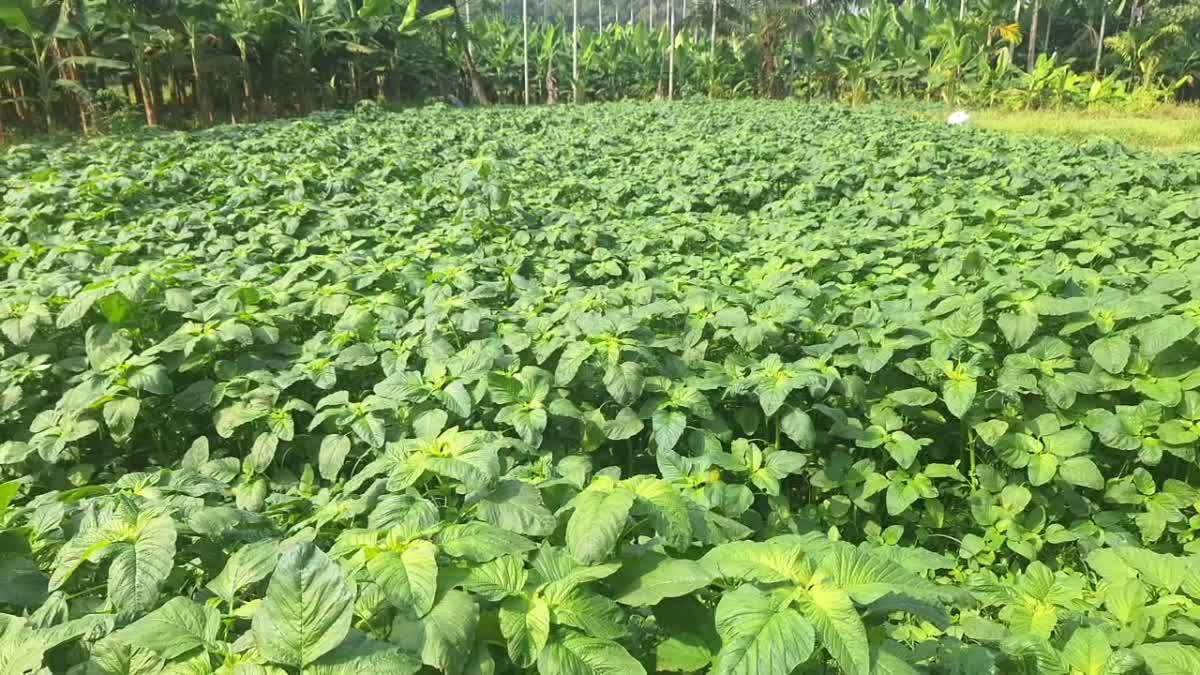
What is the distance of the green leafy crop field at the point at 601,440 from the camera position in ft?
4.33

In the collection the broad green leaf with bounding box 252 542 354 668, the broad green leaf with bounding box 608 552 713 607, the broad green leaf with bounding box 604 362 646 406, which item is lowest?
the broad green leaf with bounding box 604 362 646 406

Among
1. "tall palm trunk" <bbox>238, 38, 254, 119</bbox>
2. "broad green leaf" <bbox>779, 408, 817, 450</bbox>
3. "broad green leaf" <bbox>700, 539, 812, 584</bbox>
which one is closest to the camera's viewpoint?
"broad green leaf" <bbox>700, 539, 812, 584</bbox>

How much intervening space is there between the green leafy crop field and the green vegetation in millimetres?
11567

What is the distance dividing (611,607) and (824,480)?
1583 mm

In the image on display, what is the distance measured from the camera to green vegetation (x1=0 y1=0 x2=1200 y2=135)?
15.1 m

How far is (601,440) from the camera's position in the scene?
2.63 meters

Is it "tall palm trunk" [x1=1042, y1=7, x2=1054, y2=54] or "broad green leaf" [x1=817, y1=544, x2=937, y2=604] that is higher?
"tall palm trunk" [x1=1042, y1=7, x2=1054, y2=54]

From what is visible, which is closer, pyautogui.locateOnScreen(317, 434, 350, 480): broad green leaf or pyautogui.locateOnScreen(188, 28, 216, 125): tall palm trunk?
pyautogui.locateOnScreen(317, 434, 350, 480): broad green leaf

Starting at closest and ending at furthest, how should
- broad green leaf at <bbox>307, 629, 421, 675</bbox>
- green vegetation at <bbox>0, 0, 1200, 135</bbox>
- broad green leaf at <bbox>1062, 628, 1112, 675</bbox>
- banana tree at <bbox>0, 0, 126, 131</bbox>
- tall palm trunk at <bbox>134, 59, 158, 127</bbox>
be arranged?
broad green leaf at <bbox>307, 629, 421, 675</bbox>, broad green leaf at <bbox>1062, 628, 1112, 675</bbox>, banana tree at <bbox>0, 0, 126, 131</bbox>, green vegetation at <bbox>0, 0, 1200, 135</bbox>, tall palm trunk at <bbox>134, 59, 158, 127</bbox>

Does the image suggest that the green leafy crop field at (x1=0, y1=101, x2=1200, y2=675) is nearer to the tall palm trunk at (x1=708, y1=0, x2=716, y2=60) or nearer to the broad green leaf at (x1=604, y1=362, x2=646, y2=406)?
the broad green leaf at (x1=604, y1=362, x2=646, y2=406)

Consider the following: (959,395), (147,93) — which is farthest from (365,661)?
(147,93)

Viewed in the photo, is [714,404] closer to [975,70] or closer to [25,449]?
[25,449]

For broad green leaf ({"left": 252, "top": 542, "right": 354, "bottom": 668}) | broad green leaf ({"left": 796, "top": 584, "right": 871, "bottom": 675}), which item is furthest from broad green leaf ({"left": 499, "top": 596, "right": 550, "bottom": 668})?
broad green leaf ({"left": 796, "top": 584, "right": 871, "bottom": 675})

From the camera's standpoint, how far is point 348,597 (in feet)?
3.84
